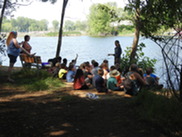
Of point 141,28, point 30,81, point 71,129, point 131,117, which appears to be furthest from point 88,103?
point 30,81

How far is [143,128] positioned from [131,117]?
0.49m

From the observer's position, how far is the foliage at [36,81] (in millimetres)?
6246

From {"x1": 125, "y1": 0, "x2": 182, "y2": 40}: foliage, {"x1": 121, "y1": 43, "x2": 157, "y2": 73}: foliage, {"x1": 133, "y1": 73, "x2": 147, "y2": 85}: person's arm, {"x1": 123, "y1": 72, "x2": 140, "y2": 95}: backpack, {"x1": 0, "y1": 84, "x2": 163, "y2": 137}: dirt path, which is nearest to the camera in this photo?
{"x1": 0, "y1": 84, "x2": 163, "y2": 137}: dirt path

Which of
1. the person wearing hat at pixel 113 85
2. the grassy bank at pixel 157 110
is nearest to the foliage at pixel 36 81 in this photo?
the grassy bank at pixel 157 110

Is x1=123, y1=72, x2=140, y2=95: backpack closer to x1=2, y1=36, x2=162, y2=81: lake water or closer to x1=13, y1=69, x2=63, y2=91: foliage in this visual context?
x1=2, y1=36, x2=162, y2=81: lake water

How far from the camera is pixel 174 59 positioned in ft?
14.1

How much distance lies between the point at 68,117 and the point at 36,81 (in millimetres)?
2968

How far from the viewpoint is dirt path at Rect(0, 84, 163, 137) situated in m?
3.50

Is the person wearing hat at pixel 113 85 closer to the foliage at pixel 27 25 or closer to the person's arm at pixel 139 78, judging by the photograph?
the person's arm at pixel 139 78

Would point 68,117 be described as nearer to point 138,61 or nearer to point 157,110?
point 157,110

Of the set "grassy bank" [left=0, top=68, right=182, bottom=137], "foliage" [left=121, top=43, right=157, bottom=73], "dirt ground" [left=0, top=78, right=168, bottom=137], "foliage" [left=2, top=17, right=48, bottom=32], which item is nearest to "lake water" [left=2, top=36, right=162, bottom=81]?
"foliage" [left=121, top=43, right=157, bottom=73]

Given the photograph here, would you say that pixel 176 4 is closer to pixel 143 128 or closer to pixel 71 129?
pixel 143 128

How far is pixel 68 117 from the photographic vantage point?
4.11 m

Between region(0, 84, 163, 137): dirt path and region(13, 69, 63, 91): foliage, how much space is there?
55 centimetres
